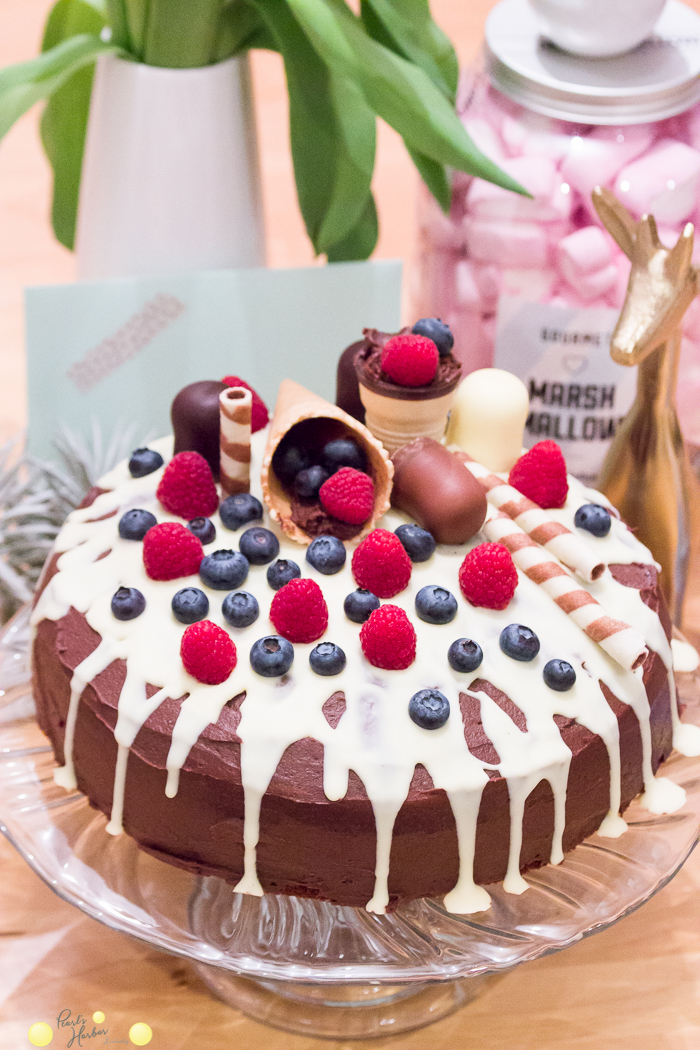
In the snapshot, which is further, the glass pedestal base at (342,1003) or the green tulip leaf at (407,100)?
the green tulip leaf at (407,100)

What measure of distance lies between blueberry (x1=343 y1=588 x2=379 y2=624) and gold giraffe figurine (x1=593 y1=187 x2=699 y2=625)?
42 cm

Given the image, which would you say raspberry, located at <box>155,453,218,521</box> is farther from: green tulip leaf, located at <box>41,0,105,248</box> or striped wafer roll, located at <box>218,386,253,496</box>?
green tulip leaf, located at <box>41,0,105,248</box>

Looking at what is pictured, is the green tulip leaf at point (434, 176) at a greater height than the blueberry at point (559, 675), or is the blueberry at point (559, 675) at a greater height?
the green tulip leaf at point (434, 176)

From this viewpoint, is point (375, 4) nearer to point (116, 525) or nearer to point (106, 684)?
point (116, 525)

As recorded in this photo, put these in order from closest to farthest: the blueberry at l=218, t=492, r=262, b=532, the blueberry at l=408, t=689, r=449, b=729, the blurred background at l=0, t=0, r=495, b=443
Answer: the blueberry at l=408, t=689, r=449, b=729 < the blueberry at l=218, t=492, r=262, b=532 < the blurred background at l=0, t=0, r=495, b=443

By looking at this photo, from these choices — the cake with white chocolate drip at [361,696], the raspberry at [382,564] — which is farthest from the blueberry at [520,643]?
the raspberry at [382,564]

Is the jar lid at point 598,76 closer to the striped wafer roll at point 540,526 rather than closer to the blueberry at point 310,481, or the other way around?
the striped wafer roll at point 540,526

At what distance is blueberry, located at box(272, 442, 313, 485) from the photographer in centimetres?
128

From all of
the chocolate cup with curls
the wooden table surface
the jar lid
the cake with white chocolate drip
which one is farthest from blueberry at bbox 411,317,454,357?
the wooden table surface

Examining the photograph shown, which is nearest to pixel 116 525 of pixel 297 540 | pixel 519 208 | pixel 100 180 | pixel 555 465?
pixel 297 540

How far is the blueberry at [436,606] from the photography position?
1135 mm

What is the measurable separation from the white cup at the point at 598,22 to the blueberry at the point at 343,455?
68cm

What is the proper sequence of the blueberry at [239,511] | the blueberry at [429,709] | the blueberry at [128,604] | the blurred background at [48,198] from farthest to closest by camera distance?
the blurred background at [48,198], the blueberry at [239,511], the blueberry at [128,604], the blueberry at [429,709]

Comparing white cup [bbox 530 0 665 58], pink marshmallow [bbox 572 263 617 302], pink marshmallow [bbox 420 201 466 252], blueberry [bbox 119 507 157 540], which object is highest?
white cup [bbox 530 0 665 58]
